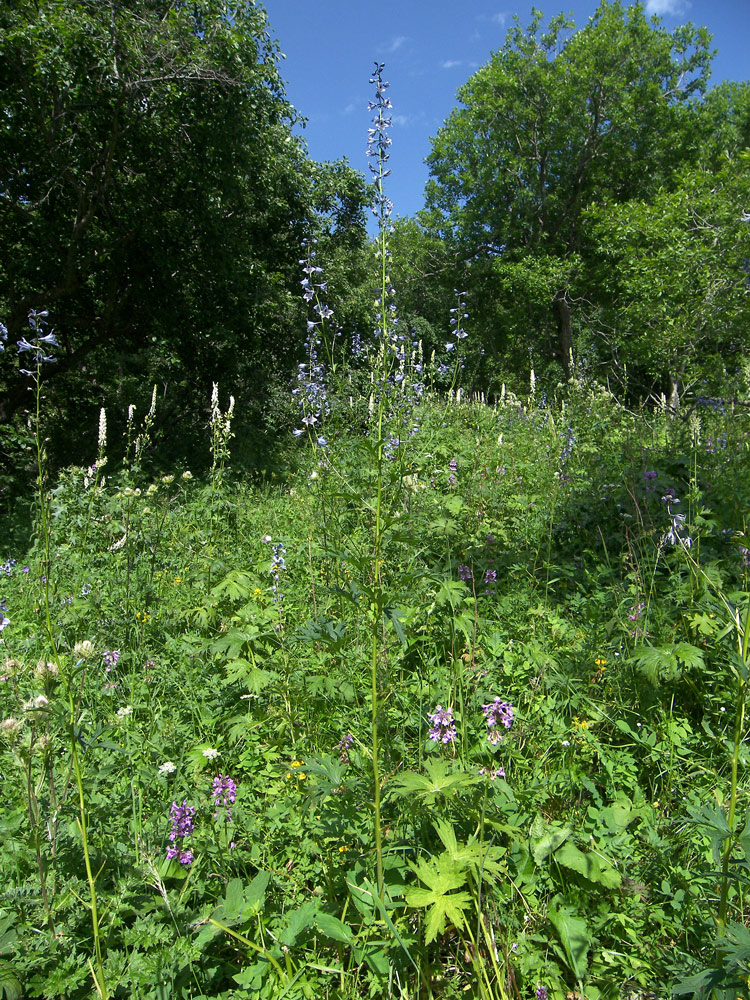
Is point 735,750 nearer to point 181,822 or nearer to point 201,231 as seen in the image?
point 181,822

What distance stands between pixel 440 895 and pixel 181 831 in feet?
2.50

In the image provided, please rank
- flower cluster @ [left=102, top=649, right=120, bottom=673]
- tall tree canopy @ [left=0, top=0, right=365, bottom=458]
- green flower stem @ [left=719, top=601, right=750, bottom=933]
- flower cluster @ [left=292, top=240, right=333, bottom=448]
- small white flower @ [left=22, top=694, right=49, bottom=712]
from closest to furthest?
green flower stem @ [left=719, top=601, right=750, bottom=933]
small white flower @ [left=22, top=694, right=49, bottom=712]
flower cluster @ [left=102, top=649, right=120, bottom=673]
flower cluster @ [left=292, top=240, right=333, bottom=448]
tall tree canopy @ [left=0, top=0, right=365, bottom=458]

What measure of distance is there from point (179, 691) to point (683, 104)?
76.4 feet

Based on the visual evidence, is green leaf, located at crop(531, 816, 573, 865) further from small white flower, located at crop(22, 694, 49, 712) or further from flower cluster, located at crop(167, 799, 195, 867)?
small white flower, located at crop(22, 694, 49, 712)

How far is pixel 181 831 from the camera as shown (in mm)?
1581

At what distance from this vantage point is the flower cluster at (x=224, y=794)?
172cm

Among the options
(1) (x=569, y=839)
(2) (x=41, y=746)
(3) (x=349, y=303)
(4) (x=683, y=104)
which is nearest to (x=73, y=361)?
(3) (x=349, y=303)

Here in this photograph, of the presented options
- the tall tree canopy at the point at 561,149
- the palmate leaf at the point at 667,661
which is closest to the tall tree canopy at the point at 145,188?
the palmate leaf at the point at 667,661

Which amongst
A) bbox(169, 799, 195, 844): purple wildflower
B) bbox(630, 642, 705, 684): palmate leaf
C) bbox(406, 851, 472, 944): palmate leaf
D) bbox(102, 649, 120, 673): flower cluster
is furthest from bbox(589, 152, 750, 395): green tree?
bbox(169, 799, 195, 844): purple wildflower

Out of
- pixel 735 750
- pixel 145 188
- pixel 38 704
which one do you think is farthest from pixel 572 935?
pixel 145 188

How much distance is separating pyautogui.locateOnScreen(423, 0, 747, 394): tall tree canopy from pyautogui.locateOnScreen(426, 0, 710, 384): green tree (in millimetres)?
40

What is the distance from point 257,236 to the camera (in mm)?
10227

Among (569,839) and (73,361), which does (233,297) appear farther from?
(569,839)

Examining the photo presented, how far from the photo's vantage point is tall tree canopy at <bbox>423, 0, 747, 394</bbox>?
17.6 meters
